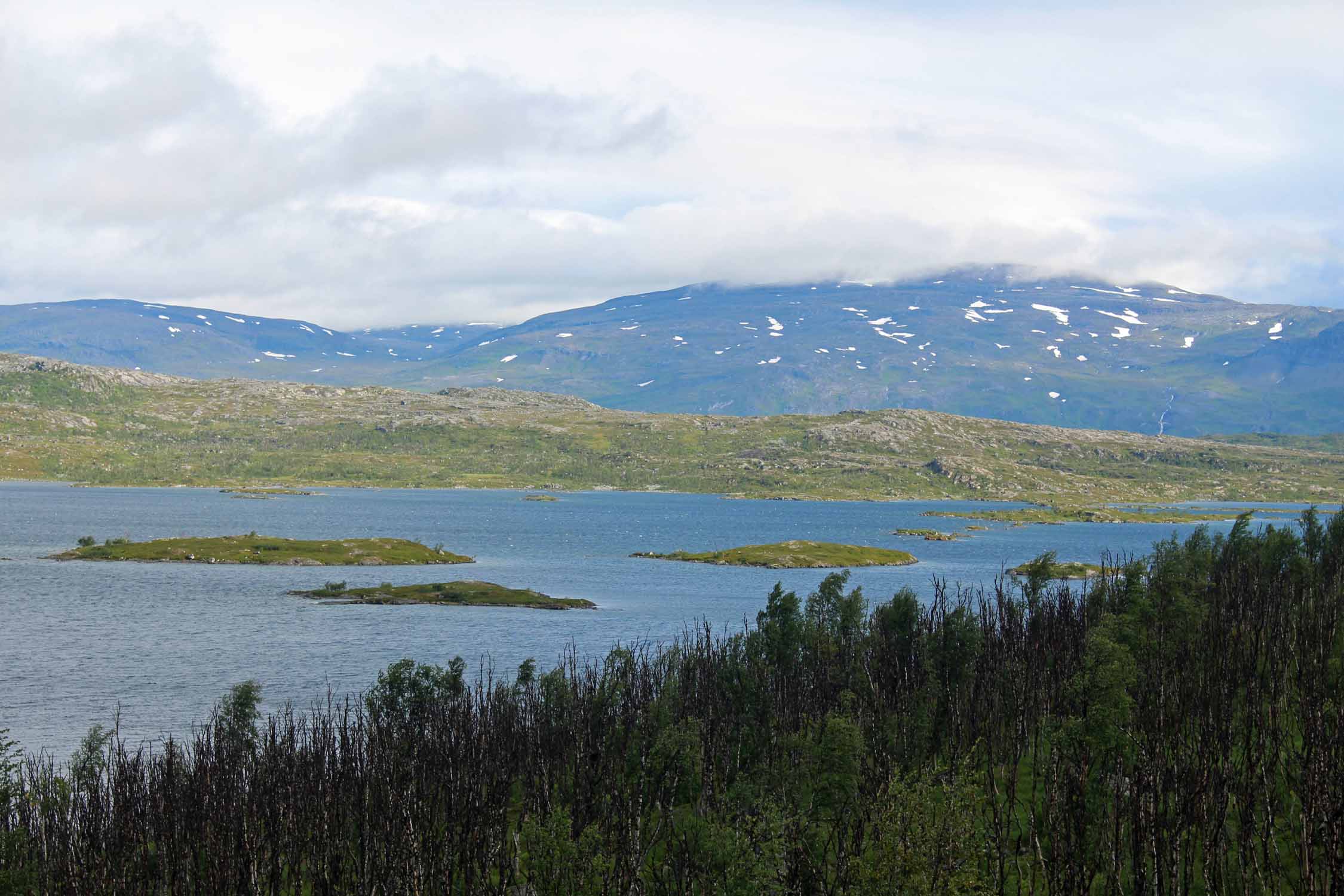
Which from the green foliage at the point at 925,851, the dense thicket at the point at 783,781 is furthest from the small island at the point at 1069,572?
the green foliage at the point at 925,851

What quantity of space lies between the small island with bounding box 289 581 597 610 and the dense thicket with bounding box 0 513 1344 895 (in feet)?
212

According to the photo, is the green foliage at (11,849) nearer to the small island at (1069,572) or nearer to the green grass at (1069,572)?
the small island at (1069,572)

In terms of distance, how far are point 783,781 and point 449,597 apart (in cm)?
10405

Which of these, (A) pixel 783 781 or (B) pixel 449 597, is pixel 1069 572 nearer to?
(B) pixel 449 597

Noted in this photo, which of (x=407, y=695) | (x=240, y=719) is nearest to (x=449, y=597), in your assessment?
(x=407, y=695)

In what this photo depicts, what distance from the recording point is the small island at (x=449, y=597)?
158 m

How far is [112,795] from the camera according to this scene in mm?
65062

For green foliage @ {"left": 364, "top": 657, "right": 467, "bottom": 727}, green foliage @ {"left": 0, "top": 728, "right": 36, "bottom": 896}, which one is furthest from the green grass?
green foliage @ {"left": 0, "top": 728, "right": 36, "bottom": 896}

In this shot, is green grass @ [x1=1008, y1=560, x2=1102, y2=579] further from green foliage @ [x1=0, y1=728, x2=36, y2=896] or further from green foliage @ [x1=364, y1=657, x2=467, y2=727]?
green foliage @ [x1=0, y1=728, x2=36, y2=896]

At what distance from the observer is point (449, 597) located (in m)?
161

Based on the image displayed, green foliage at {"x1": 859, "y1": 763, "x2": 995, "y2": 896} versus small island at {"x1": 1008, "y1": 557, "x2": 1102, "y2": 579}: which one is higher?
green foliage at {"x1": 859, "y1": 763, "x2": 995, "y2": 896}

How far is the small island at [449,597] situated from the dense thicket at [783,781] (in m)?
64.6

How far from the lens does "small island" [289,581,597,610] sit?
158 meters

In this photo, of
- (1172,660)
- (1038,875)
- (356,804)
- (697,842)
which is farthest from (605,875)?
(1172,660)
